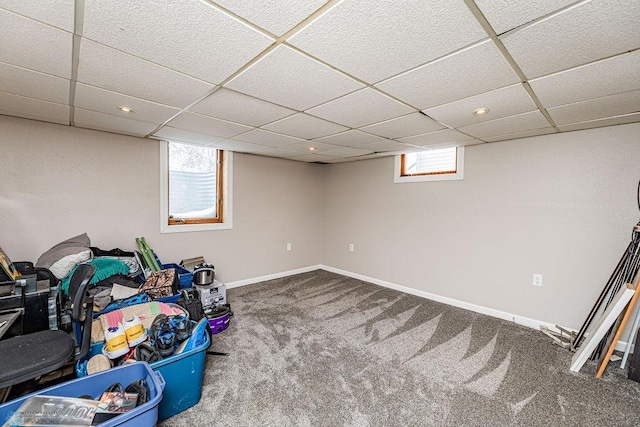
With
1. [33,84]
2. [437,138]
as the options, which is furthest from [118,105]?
[437,138]

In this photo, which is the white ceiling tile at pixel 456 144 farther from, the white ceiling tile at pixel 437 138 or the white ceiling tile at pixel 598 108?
the white ceiling tile at pixel 598 108

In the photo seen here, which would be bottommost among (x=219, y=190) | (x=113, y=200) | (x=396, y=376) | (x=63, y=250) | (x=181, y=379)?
(x=396, y=376)

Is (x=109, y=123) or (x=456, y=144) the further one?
(x=456, y=144)

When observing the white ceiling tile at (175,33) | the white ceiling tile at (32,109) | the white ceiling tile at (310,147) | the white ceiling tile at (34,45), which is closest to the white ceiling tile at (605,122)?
the white ceiling tile at (310,147)

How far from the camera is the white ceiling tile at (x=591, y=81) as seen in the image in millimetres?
1458

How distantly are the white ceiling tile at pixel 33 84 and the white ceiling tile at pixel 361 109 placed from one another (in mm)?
1720

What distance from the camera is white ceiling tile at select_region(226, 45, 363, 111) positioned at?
1484 millimetres

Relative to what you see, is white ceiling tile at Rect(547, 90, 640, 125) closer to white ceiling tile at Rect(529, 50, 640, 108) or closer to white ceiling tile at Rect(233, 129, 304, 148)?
white ceiling tile at Rect(529, 50, 640, 108)

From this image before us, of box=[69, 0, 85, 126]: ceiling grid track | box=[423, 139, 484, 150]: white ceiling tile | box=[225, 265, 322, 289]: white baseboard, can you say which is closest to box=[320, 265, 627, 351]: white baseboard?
box=[225, 265, 322, 289]: white baseboard

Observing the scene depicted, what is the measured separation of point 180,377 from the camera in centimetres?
175

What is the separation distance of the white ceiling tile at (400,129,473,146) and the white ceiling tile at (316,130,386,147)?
1.19ft

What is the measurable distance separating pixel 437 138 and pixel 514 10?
2.07 m

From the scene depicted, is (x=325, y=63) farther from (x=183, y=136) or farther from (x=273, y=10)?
(x=183, y=136)

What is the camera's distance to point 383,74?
63.4 inches
